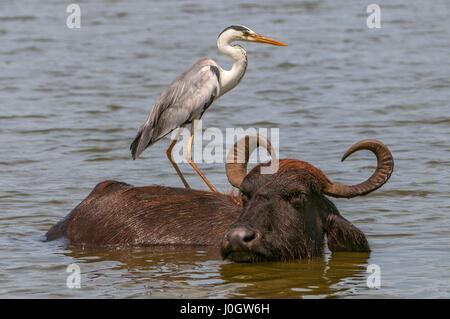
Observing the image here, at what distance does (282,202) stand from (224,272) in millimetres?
693

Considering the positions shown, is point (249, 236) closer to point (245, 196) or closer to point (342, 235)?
point (245, 196)

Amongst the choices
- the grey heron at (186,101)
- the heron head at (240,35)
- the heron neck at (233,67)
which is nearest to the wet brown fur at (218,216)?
the grey heron at (186,101)

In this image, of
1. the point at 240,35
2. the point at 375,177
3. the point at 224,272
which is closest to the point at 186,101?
the point at 240,35

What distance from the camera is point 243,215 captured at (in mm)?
9359

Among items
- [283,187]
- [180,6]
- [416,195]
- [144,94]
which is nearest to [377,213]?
[416,195]

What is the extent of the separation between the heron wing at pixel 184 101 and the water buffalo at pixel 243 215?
2529mm

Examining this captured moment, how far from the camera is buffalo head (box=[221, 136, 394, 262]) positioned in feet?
30.5

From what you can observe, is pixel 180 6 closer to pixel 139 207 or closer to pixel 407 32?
pixel 407 32

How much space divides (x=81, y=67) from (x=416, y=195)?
10230 mm

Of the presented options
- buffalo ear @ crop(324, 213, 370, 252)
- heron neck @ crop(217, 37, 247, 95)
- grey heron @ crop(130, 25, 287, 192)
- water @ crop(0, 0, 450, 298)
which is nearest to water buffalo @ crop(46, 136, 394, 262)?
buffalo ear @ crop(324, 213, 370, 252)

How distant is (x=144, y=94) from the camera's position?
19.2m

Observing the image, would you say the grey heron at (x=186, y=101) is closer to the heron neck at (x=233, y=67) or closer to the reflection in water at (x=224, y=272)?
the heron neck at (x=233, y=67)

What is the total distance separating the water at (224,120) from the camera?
31.4 feet

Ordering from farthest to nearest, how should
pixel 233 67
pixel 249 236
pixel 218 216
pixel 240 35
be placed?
pixel 240 35 < pixel 233 67 < pixel 218 216 < pixel 249 236
